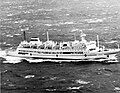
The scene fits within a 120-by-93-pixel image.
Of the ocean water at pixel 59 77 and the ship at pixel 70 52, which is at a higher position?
the ship at pixel 70 52

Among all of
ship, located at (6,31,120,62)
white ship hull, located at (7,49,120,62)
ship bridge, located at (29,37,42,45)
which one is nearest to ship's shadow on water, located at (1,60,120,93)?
white ship hull, located at (7,49,120,62)

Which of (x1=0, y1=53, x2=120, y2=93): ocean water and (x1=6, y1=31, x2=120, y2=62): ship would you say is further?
(x1=6, y1=31, x2=120, y2=62): ship

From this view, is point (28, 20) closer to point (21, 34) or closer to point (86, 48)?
point (21, 34)

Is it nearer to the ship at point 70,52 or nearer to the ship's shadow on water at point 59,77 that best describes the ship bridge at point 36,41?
the ship at point 70,52

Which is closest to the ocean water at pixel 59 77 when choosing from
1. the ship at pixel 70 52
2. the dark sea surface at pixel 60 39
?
the dark sea surface at pixel 60 39

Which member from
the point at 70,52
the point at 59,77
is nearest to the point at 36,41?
the point at 70,52

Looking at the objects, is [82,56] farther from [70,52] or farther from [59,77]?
[59,77]

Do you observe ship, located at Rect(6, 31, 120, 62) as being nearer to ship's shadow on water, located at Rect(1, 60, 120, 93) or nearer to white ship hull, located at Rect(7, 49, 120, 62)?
white ship hull, located at Rect(7, 49, 120, 62)

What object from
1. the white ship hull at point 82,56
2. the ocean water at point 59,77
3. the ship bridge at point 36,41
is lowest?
the ocean water at point 59,77
